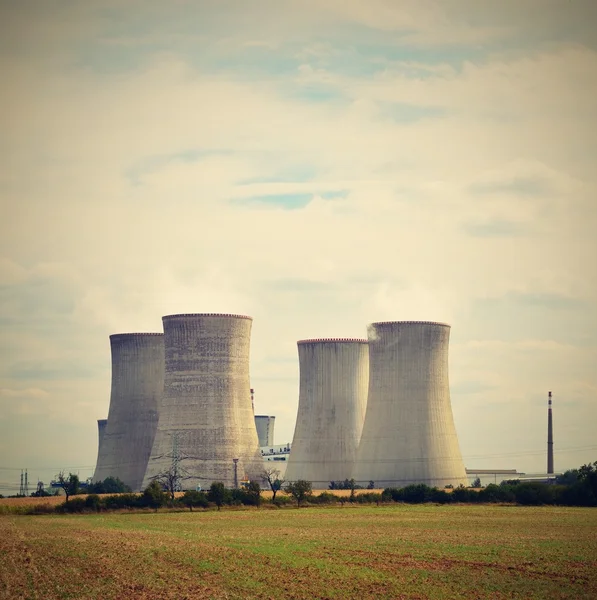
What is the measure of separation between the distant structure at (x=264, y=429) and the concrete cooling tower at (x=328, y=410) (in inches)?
1014

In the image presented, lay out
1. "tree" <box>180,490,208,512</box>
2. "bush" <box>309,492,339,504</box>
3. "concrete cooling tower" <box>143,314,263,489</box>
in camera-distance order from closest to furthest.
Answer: "tree" <box>180,490,208,512</box>
"bush" <box>309,492,339,504</box>
"concrete cooling tower" <box>143,314,263,489</box>

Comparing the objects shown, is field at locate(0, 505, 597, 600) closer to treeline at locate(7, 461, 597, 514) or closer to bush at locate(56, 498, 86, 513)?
bush at locate(56, 498, 86, 513)

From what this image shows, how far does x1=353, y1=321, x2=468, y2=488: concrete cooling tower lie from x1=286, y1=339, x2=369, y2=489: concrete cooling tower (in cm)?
283

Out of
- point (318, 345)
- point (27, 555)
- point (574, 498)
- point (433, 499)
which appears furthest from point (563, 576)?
point (318, 345)

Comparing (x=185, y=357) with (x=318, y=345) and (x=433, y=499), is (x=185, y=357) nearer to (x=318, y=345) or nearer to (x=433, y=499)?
(x=318, y=345)

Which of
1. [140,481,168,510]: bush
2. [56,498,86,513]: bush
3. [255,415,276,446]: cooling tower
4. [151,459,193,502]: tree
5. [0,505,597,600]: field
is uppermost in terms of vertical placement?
[255,415,276,446]: cooling tower

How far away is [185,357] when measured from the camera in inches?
1854

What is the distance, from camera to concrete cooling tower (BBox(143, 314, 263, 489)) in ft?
154

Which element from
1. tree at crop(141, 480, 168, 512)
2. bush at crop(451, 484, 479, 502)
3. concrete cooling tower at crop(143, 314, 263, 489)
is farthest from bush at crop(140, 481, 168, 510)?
bush at crop(451, 484, 479, 502)

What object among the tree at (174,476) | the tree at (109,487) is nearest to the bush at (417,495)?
the tree at (174,476)

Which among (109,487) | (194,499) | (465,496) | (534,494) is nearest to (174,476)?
(109,487)

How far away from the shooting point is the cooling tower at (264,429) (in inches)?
3120

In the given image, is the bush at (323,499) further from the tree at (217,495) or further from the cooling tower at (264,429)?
the cooling tower at (264,429)

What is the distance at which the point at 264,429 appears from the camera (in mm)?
79500
